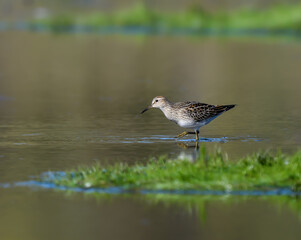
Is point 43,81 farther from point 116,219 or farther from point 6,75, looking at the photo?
point 116,219

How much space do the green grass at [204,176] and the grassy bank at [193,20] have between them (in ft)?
107

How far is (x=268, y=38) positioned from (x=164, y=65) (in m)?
11.2

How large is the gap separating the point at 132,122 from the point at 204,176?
6887 millimetres

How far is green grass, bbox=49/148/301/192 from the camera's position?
1038cm

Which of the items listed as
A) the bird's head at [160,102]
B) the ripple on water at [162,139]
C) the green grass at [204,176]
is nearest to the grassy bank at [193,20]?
the bird's head at [160,102]

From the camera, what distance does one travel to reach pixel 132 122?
56.6ft

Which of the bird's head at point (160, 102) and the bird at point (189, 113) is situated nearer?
the bird at point (189, 113)

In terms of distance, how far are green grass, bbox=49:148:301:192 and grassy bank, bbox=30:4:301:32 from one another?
1289 inches

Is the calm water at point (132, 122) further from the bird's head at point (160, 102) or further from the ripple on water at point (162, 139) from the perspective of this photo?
the bird's head at point (160, 102)

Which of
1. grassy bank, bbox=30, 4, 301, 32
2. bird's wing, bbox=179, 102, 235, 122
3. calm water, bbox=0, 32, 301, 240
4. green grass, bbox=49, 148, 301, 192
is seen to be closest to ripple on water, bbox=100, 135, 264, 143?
calm water, bbox=0, 32, 301, 240

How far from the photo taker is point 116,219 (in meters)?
9.17

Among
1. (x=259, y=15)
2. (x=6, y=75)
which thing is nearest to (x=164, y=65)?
(x=6, y=75)

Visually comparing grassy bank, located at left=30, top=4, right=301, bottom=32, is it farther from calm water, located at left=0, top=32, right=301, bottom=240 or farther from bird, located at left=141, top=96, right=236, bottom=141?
bird, located at left=141, top=96, right=236, bottom=141

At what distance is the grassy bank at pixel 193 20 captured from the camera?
4359cm
